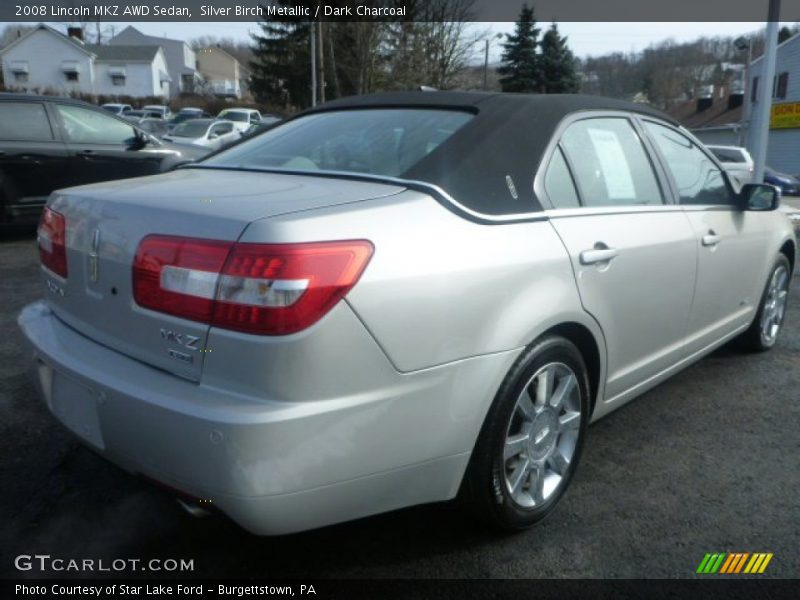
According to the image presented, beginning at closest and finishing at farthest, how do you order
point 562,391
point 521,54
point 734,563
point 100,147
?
point 734,563, point 562,391, point 100,147, point 521,54

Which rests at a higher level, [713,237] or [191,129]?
[191,129]

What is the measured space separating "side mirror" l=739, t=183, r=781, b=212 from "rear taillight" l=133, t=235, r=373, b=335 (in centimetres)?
280

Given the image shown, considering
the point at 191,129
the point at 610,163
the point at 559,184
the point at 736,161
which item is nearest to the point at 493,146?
the point at 559,184

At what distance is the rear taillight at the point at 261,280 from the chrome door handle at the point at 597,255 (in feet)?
3.29

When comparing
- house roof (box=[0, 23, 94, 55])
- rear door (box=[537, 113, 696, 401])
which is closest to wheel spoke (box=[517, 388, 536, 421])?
rear door (box=[537, 113, 696, 401])

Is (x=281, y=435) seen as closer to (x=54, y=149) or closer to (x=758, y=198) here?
(x=758, y=198)

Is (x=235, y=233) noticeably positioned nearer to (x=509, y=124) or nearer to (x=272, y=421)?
(x=272, y=421)

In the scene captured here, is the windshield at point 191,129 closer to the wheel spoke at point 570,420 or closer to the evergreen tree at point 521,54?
the wheel spoke at point 570,420

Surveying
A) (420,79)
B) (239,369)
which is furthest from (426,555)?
(420,79)

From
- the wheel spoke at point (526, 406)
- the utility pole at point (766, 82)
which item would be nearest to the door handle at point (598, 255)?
the wheel spoke at point (526, 406)

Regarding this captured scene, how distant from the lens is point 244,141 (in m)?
3.29

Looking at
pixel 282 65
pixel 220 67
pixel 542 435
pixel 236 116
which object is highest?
pixel 220 67

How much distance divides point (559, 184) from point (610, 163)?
511 millimetres

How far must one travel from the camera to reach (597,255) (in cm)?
269
